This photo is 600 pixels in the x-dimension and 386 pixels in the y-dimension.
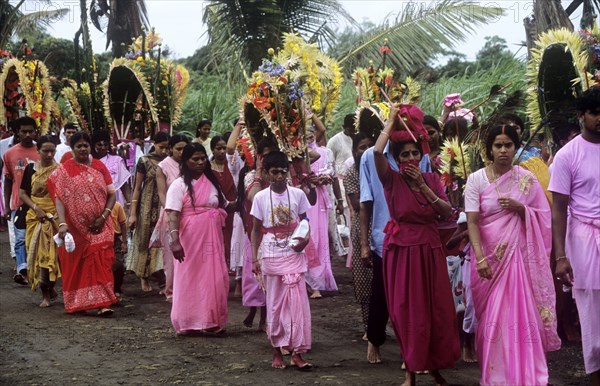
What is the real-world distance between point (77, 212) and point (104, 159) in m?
2.01

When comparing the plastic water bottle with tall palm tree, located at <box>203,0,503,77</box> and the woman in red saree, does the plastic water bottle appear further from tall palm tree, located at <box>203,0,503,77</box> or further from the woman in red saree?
tall palm tree, located at <box>203,0,503,77</box>

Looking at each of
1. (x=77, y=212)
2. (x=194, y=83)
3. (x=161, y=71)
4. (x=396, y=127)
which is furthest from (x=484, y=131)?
(x=194, y=83)

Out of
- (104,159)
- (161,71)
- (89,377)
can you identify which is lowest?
(89,377)

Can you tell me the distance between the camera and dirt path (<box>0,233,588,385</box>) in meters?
7.79

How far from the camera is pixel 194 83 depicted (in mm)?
28406

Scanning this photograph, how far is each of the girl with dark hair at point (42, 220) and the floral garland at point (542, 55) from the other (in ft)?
18.6

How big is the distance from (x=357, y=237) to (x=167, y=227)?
3.22 metres

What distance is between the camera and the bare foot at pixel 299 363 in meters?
8.06

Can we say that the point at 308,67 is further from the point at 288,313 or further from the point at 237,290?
the point at 237,290

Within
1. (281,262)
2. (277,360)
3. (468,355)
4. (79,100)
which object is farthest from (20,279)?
(468,355)

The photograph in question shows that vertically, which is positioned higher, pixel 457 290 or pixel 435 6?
pixel 435 6

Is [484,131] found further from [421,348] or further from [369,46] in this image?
[369,46]

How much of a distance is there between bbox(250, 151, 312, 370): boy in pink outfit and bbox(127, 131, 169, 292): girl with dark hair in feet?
12.7

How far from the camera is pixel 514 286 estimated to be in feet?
22.9
